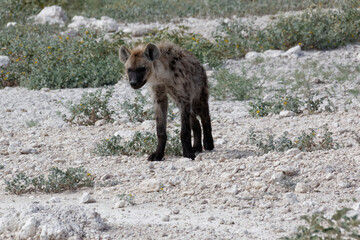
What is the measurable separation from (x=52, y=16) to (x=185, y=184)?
43.6 feet

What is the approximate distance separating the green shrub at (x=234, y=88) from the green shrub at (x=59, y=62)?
2.24 m

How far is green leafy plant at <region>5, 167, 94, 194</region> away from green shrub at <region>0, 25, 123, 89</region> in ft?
18.1

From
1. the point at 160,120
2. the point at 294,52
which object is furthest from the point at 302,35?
the point at 160,120

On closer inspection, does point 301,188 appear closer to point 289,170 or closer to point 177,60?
point 289,170

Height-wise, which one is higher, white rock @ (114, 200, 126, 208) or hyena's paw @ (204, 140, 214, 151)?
hyena's paw @ (204, 140, 214, 151)

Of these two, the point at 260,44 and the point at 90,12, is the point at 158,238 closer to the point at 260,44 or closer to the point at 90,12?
the point at 260,44

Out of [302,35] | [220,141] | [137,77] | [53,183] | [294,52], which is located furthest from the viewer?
[302,35]

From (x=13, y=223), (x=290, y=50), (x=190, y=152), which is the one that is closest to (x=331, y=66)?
(x=290, y=50)

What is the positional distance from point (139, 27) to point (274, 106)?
7.90 m

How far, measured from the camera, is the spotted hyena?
724 centimetres

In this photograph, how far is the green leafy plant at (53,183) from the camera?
624 cm

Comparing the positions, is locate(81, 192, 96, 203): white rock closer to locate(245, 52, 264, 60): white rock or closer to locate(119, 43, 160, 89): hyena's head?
locate(119, 43, 160, 89): hyena's head

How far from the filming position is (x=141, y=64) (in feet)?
23.6

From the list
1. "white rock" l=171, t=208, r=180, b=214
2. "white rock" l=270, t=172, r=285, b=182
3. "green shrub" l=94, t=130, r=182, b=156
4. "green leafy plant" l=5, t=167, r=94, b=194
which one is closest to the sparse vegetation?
"green shrub" l=94, t=130, r=182, b=156
